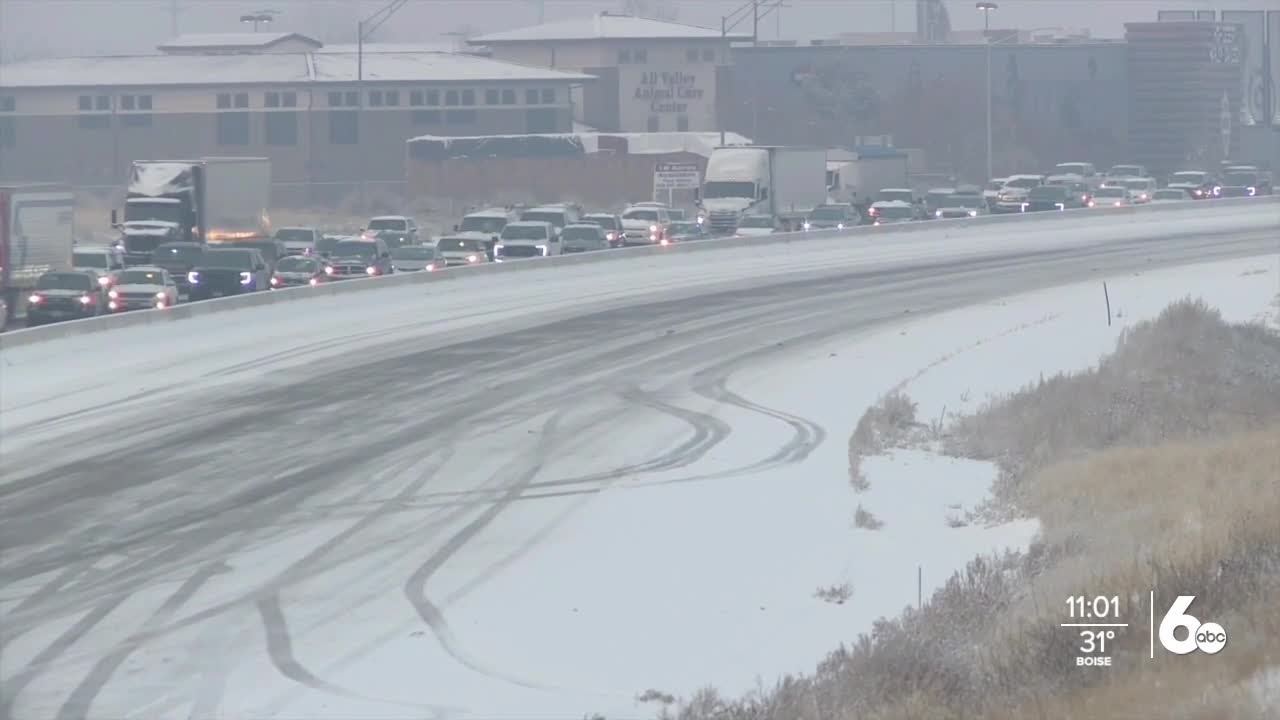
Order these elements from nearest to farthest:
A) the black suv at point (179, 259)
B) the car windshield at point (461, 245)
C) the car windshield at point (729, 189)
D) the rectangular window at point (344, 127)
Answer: the black suv at point (179, 259), the car windshield at point (461, 245), the car windshield at point (729, 189), the rectangular window at point (344, 127)

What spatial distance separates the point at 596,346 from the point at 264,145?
81.4 meters

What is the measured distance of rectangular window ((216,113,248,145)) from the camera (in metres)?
110

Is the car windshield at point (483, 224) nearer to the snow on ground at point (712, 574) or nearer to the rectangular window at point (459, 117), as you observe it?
the snow on ground at point (712, 574)

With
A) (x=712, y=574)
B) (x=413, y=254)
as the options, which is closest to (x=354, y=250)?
(x=413, y=254)

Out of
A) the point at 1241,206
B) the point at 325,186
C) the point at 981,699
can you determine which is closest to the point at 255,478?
the point at 981,699

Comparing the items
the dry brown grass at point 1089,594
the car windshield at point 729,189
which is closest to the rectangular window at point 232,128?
the car windshield at point 729,189

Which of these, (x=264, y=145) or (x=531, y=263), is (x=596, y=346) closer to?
(x=531, y=263)

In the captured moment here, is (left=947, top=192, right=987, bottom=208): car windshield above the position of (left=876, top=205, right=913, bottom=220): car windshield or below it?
above

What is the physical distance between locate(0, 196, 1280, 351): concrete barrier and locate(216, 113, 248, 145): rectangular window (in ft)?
197

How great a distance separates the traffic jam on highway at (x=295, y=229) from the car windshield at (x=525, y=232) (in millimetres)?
62

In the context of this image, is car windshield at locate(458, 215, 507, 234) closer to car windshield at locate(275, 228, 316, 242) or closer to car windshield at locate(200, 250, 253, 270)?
car windshield at locate(275, 228, 316, 242)

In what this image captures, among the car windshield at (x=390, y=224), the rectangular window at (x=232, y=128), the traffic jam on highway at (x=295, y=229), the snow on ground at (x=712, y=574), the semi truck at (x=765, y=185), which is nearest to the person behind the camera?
the snow on ground at (x=712, y=574)

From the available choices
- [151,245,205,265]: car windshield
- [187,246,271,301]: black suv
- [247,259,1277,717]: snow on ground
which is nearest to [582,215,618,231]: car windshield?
[151,245,205,265]: car windshield

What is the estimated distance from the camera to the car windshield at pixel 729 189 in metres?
69.9
